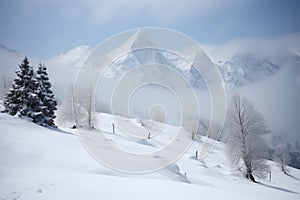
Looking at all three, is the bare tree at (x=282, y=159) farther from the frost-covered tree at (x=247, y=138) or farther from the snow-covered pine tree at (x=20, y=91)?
the snow-covered pine tree at (x=20, y=91)

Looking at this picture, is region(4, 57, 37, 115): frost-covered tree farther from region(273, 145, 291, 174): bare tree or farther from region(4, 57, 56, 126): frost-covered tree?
region(273, 145, 291, 174): bare tree

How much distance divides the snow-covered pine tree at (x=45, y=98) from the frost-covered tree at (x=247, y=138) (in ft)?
76.2

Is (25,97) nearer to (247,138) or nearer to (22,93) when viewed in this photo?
(22,93)

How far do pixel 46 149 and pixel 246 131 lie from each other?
2200 centimetres

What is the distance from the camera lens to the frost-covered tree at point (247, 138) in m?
26.9

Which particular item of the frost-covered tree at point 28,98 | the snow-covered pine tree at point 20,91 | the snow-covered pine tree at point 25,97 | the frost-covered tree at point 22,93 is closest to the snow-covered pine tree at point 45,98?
the frost-covered tree at point 28,98

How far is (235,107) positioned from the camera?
27.7 m

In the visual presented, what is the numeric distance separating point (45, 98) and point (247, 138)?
26.1m

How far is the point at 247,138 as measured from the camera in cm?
2705

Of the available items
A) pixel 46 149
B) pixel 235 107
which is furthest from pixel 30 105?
pixel 235 107

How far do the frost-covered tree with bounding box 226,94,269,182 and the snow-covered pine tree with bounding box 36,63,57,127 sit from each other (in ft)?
76.2

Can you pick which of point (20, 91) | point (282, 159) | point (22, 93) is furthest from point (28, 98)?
point (282, 159)

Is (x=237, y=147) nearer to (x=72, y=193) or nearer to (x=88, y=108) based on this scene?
(x=72, y=193)

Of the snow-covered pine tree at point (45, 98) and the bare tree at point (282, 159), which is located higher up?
the snow-covered pine tree at point (45, 98)
